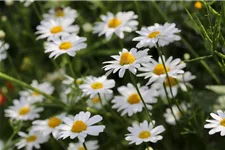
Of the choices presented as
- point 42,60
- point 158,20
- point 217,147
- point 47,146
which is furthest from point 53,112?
point 217,147

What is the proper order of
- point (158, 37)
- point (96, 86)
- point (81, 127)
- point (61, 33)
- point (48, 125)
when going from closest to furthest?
point (81, 127) → point (158, 37) → point (96, 86) → point (48, 125) → point (61, 33)

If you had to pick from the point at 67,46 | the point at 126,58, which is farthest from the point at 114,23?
the point at 126,58

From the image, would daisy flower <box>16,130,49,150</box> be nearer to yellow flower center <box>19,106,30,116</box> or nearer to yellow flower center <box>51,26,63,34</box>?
yellow flower center <box>19,106,30,116</box>

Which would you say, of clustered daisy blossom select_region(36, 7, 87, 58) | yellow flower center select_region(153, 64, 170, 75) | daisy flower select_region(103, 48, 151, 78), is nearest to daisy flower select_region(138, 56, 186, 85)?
yellow flower center select_region(153, 64, 170, 75)

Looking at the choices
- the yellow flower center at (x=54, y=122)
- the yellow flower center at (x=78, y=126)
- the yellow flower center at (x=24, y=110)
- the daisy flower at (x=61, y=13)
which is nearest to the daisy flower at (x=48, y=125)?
the yellow flower center at (x=54, y=122)

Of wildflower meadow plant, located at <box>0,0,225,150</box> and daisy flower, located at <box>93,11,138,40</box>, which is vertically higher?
daisy flower, located at <box>93,11,138,40</box>

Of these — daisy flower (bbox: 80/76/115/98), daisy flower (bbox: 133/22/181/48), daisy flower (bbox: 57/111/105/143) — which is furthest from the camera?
daisy flower (bbox: 80/76/115/98)

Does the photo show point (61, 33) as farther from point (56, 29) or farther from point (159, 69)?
point (159, 69)

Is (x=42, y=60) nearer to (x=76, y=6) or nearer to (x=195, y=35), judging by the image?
(x=76, y=6)
